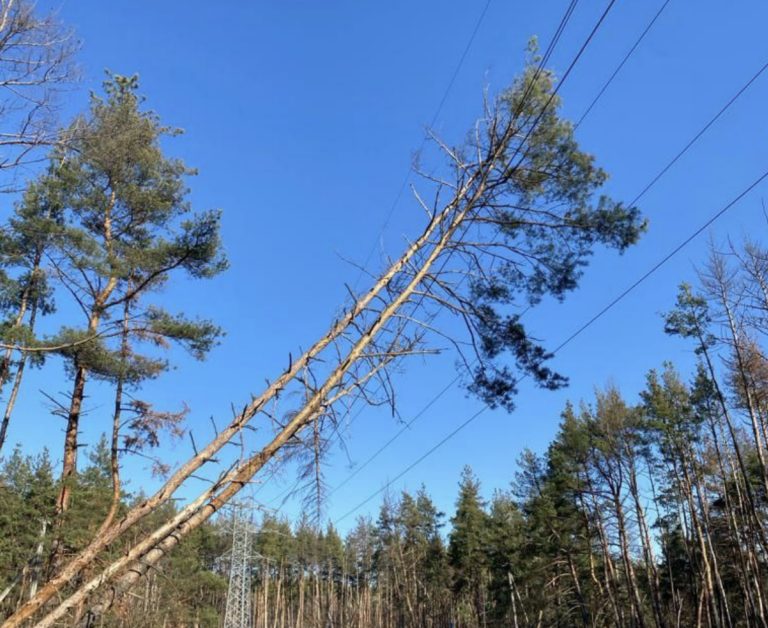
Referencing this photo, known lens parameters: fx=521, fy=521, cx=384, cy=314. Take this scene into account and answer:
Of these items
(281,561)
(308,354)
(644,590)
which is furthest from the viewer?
(281,561)

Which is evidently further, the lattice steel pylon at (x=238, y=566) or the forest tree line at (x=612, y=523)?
the lattice steel pylon at (x=238, y=566)

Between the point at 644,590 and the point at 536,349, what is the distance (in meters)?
25.8

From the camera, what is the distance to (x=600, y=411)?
22719mm

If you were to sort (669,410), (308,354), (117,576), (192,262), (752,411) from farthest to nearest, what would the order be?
(669,410)
(752,411)
(192,262)
(308,354)
(117,576)

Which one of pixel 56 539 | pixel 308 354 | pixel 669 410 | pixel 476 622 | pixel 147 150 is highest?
pixel 147 150

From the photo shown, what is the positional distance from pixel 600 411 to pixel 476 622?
2199cm

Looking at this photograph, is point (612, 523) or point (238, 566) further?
point (238, 566)

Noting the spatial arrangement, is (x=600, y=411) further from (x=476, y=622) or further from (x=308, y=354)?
(x=476, y=622)

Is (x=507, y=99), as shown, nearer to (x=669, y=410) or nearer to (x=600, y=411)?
(x=669, y=410)

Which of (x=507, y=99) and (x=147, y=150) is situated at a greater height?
(x=147, y=150)

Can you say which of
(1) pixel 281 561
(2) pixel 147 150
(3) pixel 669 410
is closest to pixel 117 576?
(2) pixel 147 150

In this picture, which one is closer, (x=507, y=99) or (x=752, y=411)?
(x=507, y=99)

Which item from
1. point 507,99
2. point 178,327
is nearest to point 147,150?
point 178,327

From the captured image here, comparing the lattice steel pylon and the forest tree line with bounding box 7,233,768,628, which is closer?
the forest tree line with bounding box 7,233,768,628
